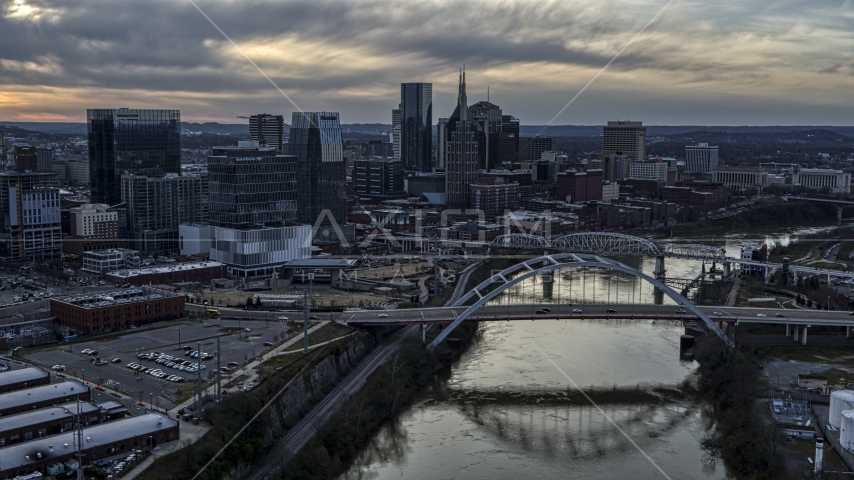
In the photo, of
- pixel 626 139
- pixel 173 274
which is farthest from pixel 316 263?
pixel 626 139

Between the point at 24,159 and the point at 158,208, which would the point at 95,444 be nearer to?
the point at 158,208

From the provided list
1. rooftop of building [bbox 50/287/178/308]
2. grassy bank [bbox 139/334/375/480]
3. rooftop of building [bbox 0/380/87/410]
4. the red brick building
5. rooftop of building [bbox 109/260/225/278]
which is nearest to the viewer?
grassy bank [bbox 139/334/375/480]

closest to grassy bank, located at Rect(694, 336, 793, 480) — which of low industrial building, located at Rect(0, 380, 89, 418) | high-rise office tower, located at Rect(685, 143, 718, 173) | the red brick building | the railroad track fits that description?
the railroad track

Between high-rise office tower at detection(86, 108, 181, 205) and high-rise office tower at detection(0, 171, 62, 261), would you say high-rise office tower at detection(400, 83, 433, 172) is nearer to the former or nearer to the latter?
high-rise office tower at detection(86, 108, 181, 205)

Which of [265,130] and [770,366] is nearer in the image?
[770,366]

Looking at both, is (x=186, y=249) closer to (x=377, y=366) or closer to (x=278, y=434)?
(x=377, y=366)

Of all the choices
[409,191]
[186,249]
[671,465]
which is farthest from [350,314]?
[409,191]
